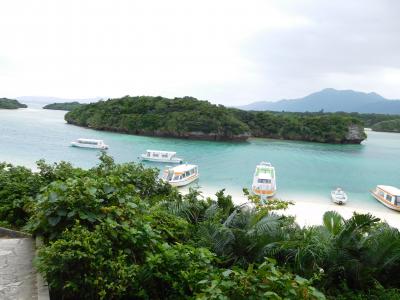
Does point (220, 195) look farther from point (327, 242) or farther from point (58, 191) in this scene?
point (58, 191)

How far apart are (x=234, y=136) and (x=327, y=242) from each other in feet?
227

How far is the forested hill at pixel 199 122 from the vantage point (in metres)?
73.2

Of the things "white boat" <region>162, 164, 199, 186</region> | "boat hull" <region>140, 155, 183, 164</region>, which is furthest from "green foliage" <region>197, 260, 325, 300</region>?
"boat hull" <region>140, 155, 183, 164</region>

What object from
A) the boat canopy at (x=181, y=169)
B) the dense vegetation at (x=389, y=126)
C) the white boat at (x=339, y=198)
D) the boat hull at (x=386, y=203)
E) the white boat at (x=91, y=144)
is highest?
the dense vegetation at (x=389, y=126)

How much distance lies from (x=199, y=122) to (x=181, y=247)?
69.0 m

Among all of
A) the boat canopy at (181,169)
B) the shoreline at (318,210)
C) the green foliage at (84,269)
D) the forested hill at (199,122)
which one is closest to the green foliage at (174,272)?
the green foliage at (84,269)

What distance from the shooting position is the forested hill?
73.2 meters

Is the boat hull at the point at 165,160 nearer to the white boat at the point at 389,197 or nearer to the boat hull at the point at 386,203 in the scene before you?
the boat hull at the point at 386,203

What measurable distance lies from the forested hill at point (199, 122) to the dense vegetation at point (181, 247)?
2612 inches

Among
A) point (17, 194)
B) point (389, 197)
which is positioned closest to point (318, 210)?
point (389, 197)

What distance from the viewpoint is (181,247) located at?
377 centimetres

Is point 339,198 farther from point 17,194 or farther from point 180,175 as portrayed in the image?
point 17,194

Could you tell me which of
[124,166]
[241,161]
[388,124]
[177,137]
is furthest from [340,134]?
[124,166]

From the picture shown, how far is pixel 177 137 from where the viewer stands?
2879 inches
